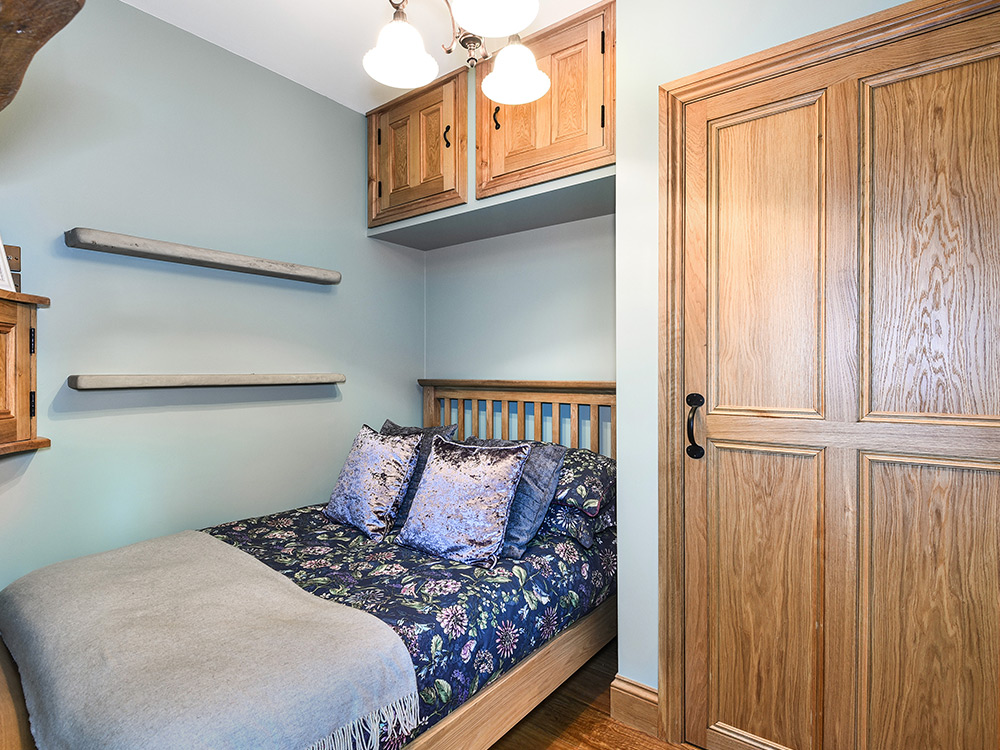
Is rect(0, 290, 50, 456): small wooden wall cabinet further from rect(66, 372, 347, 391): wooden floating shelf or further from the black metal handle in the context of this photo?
the black metal handle

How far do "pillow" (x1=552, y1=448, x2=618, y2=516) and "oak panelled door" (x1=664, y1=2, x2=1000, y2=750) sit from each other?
1.52ft

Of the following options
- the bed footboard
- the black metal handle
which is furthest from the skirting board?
the bed footboard

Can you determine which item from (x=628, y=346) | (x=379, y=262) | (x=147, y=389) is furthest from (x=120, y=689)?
(x=379, y=262)

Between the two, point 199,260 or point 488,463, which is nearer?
point 488,463

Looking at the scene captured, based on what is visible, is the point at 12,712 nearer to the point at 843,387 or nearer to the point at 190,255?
the point at 190,255

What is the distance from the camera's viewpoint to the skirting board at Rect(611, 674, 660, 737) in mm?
1712

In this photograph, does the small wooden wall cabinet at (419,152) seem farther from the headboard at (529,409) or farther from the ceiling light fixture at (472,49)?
the headboard at (529,409)

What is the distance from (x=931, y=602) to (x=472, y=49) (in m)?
2.01

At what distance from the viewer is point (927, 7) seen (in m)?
1.28

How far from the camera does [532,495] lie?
1990mm

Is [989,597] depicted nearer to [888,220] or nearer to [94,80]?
[888,220]

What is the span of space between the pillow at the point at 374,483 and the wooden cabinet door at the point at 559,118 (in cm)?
114

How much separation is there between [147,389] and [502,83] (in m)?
1.73

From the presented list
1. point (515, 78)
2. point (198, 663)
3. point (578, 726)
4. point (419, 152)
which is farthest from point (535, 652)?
point (419, 152)
